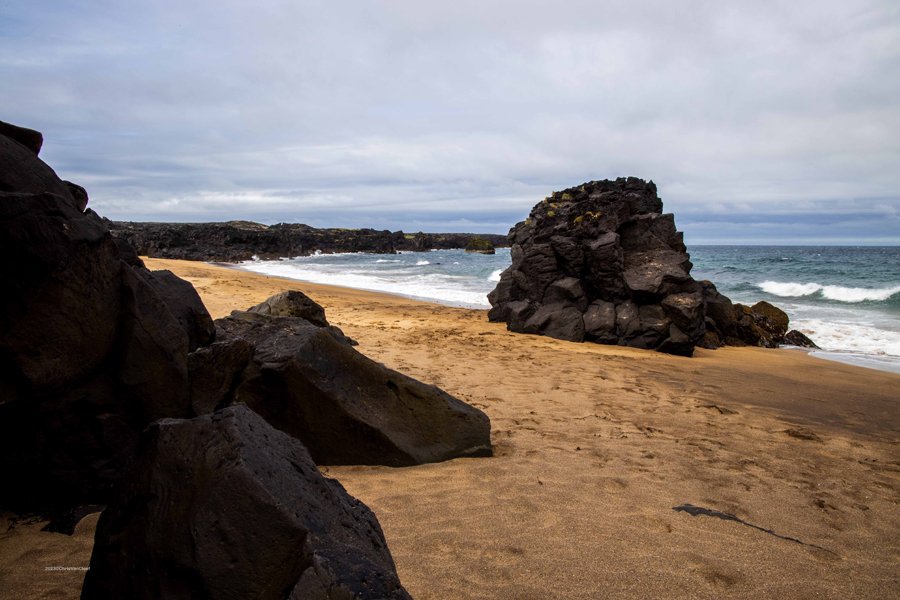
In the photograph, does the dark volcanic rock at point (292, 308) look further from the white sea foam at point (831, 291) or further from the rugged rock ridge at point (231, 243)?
the rugged rock ridge at point (231, 243)

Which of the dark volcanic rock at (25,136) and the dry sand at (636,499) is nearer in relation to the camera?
the dry sand at (636,499)

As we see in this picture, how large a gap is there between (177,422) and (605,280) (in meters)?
12.2

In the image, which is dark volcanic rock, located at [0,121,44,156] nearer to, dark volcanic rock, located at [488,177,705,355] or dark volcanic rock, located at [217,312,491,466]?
dark volcanic rock, located at [217,312,491,466]

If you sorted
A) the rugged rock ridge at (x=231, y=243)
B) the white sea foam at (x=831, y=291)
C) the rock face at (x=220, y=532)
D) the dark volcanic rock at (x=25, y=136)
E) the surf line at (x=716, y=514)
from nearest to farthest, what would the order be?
the rock face at (x=220, y=532), the dark volcanic rock at (x=25, y=136), the surf line at (x=716, y=514), the white sea foam at (x=831, y=291), the rugged rock ridge at (x=231, y=243)

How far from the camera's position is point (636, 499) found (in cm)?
421

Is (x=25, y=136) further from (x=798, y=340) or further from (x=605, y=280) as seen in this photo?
(x=798, y=340)

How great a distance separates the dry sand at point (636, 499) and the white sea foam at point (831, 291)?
2038 centimetres

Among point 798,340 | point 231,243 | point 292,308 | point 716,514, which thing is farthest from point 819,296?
point 231,243

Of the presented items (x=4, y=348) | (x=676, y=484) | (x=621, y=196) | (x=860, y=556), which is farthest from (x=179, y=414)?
(x=621, y=196)

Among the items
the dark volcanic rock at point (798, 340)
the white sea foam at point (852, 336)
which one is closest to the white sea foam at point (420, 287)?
the dark volcanic rock at point (798, 340)

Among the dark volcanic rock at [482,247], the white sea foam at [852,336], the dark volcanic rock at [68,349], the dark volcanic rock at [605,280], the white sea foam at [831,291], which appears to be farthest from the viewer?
the dark volcanic rock at [482,247]

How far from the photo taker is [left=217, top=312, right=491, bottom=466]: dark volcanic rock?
178 inches

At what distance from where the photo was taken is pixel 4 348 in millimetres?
2775

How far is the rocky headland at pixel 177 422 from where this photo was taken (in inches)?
80.8
